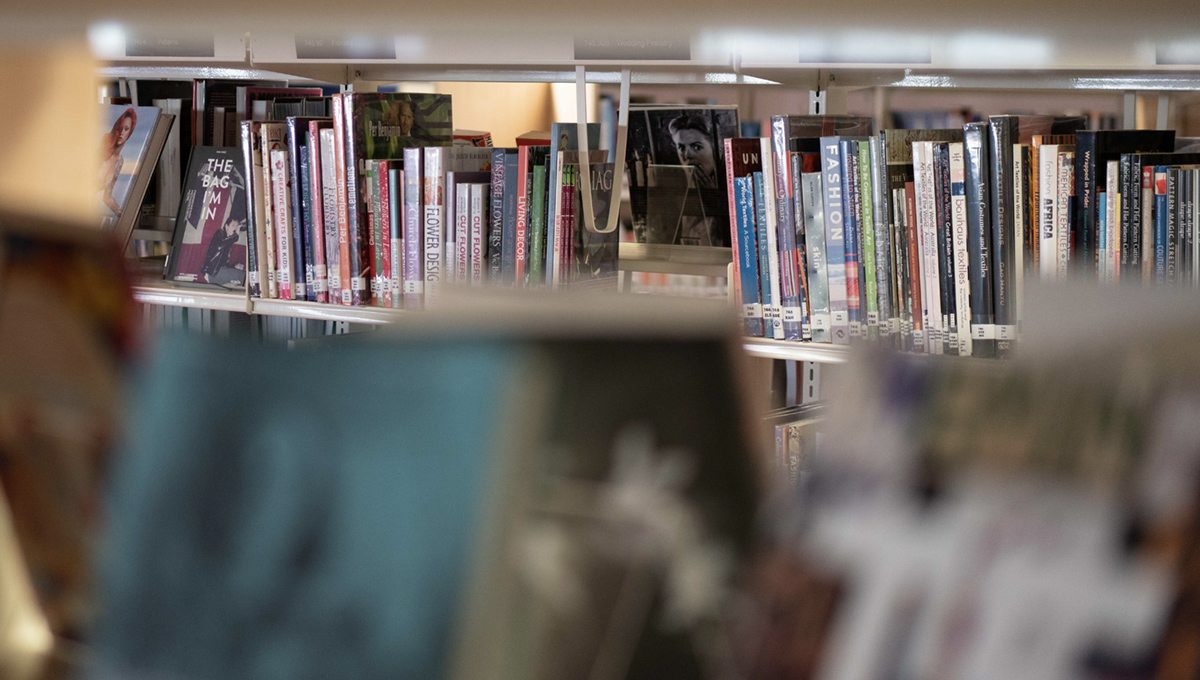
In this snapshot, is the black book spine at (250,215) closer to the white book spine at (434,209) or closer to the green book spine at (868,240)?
the white book spine at (434,209)

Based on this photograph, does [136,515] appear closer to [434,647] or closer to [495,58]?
[434,647]

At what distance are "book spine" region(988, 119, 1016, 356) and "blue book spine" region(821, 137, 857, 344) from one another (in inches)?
9.8

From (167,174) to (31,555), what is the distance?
2404mm

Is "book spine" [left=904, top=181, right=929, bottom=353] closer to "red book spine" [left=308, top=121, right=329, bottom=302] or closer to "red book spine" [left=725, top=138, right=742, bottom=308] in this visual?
"red book spine" [left=725, top=138, right=742, bottom=308]

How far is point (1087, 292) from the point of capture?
30cm

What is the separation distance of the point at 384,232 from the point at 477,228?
21cm

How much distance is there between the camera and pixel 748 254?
1857 mm

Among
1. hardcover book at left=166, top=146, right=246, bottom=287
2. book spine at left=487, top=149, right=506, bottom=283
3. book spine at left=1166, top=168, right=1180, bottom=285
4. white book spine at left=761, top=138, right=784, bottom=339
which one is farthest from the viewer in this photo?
hardcover book at left=166, top=146, right=246, bottom=287

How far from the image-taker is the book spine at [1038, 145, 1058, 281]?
5.44 ft

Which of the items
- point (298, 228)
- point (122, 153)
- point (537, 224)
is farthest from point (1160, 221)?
point (122, 153)

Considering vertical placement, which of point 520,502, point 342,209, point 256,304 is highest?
point 342,209

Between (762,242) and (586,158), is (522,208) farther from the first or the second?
(762,242)

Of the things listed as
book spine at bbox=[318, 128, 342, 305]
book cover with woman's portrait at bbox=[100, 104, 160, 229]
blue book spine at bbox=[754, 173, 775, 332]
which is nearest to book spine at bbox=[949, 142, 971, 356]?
blue book spine at bbox=[754, 173, 775, 332]

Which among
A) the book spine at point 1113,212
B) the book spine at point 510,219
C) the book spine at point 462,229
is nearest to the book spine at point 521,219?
the book spine at point 510,219
